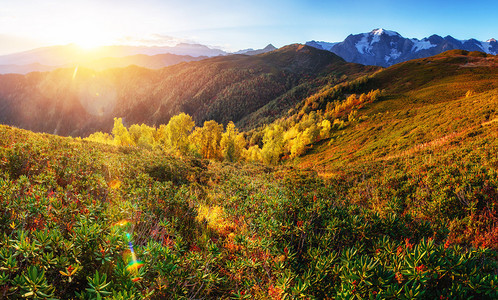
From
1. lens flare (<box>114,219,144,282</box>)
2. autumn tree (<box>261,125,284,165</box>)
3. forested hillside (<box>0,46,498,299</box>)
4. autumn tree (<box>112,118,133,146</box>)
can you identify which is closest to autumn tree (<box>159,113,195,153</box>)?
autumn tree (<box>112,118,133,146</box>)

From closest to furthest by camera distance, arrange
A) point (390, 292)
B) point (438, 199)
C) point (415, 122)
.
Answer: point (390, 292) → point (438, 199) → point (415, 122)

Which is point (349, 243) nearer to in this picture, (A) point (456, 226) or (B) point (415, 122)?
(A) point (456, 226)

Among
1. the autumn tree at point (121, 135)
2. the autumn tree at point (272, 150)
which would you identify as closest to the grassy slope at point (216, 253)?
the autumn tree at point (272, 150)

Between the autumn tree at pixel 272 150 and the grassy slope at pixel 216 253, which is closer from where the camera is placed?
the grassy slope at pixel 216 253

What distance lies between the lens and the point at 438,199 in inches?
308

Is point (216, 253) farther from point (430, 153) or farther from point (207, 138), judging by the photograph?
point (207, 138)

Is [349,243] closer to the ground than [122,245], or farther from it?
closer to the ground

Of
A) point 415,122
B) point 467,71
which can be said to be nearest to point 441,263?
point 415,122

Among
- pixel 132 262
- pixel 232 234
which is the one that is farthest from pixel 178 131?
pixel 132 262

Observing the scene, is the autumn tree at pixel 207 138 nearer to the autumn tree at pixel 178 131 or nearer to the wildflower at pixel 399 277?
the autumn tree at pixel 178 131

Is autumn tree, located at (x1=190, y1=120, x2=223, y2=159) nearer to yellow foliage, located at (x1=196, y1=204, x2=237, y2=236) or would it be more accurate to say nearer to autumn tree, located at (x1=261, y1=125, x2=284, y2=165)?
autumn tree, located at (x1=261, y1=125, x2=284, y2=165)

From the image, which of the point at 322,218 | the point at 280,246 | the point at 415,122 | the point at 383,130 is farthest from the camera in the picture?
the point at 383,130

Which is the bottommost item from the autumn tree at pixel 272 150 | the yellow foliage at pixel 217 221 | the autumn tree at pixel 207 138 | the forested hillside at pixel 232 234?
the autumn tree at pixel 272 150

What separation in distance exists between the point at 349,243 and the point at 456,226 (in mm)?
5511
